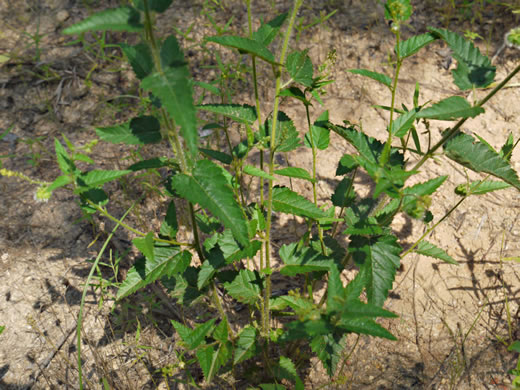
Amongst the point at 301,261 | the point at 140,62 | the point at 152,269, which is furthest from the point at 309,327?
the point at 140,62

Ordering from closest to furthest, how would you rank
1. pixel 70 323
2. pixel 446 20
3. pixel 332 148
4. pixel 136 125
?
1. pixel 136 125
2. pixel 70 323
3. pixel 332 148
4. pixel 446 20

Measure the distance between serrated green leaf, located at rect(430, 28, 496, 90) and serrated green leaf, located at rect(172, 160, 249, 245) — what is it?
Result: 0.99 meters

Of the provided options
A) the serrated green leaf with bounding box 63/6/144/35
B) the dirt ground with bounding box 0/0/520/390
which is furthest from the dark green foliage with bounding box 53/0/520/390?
the dirt ground with bounding box 0/0/520/390

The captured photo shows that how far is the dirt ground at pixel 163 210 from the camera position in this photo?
93.6 inches

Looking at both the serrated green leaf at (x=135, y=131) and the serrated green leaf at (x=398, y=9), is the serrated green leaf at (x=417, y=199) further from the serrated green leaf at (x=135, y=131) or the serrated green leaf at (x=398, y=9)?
the serrated green leaf at (x=135, y=131)

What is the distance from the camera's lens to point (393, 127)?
1.69m

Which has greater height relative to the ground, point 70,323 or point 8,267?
point 8,267

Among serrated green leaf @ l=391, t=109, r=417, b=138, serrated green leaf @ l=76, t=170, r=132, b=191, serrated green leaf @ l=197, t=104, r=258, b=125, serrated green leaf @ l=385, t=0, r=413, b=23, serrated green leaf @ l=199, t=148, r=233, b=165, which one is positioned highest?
serrated green leaf @ l=385, t=0, r=413, b=23

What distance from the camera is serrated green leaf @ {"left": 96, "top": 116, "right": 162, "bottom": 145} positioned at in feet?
4.92

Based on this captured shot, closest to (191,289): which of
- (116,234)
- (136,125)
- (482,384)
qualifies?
(136,125)

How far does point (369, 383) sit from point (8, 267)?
244cm

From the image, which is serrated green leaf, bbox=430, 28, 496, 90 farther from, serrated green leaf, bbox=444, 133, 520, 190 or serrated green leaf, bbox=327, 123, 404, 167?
serrated green leaf, bbox=327, 123, 404, 167

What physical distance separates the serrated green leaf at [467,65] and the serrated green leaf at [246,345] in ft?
4.92

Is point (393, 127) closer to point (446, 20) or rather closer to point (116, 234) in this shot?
point (116, 234)
